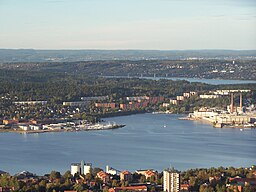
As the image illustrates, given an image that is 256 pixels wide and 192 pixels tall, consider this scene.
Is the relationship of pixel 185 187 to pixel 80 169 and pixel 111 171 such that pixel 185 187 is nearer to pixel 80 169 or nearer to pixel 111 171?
pixel 111 171

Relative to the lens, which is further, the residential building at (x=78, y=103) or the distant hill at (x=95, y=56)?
the distant hill at (x=95, y=56)

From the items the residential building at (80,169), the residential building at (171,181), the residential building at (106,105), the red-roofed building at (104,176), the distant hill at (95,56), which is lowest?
the distant hill at (95,56)

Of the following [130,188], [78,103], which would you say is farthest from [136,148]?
[78,103]

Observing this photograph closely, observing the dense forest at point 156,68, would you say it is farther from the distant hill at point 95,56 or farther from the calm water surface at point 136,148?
the calm water surface at point 136,148

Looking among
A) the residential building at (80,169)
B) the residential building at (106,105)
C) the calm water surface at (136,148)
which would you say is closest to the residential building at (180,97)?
the residential building at (106,105)

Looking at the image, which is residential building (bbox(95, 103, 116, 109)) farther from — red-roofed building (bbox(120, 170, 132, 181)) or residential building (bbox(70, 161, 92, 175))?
red-roofed building (bbox(120, 170, 132, 181))

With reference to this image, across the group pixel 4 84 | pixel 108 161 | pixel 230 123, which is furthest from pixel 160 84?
pixel 108 161

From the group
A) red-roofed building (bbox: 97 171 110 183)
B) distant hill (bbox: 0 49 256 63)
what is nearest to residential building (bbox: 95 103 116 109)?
Result: red-roofed building (bbox: 97 171 110 183)
